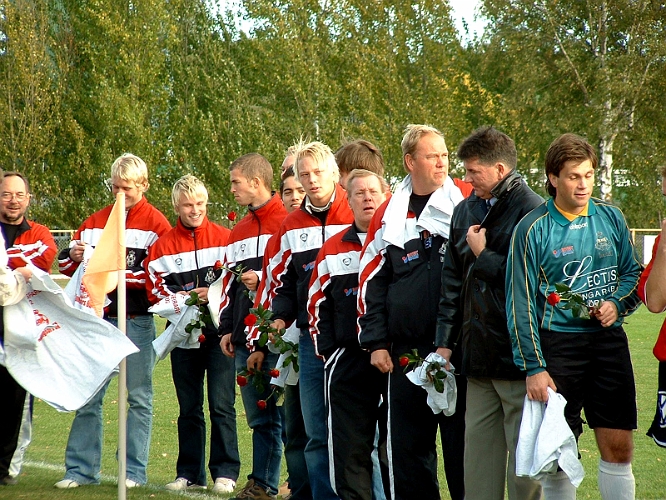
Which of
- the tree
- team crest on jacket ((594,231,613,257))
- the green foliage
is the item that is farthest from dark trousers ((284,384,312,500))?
the tree

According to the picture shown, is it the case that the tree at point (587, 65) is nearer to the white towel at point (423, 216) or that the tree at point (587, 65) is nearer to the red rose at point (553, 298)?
the white towel at point (423, 216)

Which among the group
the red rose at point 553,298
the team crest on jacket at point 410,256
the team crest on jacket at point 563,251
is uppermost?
Result: the team crest on jacket at point 563,251

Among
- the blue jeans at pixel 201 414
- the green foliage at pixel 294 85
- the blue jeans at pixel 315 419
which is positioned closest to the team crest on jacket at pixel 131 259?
the blue jeans at pixel 201 414

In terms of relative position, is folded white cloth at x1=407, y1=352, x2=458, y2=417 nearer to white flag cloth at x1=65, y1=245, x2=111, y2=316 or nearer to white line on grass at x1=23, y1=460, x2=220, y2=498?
white line on grass at x1=23, y1=460, x2=220, y2=498

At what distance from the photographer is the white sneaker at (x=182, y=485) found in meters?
6.81

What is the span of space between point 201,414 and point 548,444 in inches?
137

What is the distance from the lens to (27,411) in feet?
24.0

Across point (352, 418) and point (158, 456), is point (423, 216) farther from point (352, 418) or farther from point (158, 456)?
point (158, 456)

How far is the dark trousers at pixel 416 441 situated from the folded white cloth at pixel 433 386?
6.3 inches

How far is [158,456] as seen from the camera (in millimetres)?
8148

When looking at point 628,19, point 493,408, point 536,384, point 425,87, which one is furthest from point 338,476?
point 425,87

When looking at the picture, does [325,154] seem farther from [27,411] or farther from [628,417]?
[27,411]

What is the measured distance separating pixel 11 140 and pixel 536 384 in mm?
35182

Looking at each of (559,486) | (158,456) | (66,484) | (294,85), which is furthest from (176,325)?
(294,85)
